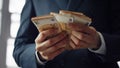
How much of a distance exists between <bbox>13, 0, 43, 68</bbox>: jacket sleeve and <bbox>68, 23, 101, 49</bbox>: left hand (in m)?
0.25

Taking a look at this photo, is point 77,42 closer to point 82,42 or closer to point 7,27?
point 82,42

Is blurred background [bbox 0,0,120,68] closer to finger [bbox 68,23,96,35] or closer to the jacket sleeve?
the jacket sleeve

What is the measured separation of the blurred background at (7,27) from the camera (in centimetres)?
230

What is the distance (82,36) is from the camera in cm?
86

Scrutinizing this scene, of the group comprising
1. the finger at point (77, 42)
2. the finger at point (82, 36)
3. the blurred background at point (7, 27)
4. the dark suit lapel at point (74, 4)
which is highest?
the dark suit lapel at point (74, 4)

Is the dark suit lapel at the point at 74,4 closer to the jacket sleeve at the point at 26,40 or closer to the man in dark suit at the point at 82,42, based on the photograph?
the man in dark suit at the point at 82,42

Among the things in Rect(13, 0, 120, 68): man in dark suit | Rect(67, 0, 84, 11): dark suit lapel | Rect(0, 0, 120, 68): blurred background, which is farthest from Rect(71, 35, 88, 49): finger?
Rect(0, 0, 120, 68): blurred background

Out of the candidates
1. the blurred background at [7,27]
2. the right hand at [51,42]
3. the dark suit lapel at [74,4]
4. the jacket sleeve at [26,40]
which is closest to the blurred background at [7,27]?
the blurred background at [7,27]

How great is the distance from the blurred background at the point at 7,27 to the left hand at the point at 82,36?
4.84ft

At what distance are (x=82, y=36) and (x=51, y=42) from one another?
0.10m

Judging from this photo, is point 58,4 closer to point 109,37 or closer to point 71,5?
point 71,5

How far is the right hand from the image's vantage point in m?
0.87

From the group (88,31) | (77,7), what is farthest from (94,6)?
(88,31)

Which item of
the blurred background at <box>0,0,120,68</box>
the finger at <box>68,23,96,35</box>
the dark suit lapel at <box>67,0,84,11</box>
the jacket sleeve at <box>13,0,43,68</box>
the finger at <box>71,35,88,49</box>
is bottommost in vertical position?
the blurred background at <box>0,0,120,68</box>
